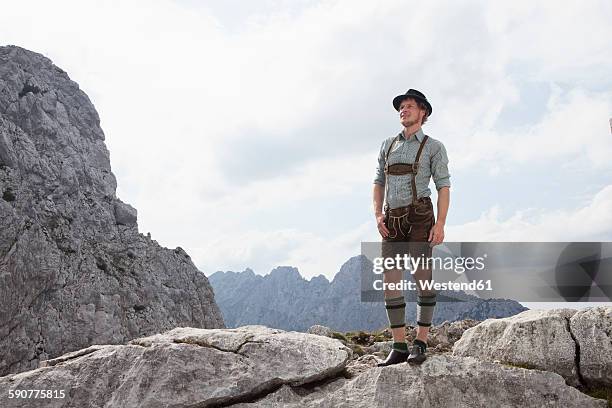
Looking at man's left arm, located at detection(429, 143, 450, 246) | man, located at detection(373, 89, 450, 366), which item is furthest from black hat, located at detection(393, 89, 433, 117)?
man's left arm, located at detection(429, 143, 450, 246)

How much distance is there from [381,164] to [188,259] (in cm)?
9123

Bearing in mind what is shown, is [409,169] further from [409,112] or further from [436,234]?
[436,234]

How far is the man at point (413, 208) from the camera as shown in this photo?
304 inches

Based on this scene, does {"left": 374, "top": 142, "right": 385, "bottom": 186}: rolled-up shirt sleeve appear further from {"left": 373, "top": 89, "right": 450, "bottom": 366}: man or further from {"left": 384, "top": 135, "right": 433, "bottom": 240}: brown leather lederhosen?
{"left": 384, "top": 135, "right": 433, "bottom": 240}: brown leather lederhosen

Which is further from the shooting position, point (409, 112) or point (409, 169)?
point (409, 112)

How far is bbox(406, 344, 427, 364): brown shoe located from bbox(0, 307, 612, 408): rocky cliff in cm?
13

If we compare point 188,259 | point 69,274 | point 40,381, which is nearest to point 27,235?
point 69,274

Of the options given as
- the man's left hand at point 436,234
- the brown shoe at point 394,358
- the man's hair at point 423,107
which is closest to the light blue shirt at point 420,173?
the man's hair at point 423,107

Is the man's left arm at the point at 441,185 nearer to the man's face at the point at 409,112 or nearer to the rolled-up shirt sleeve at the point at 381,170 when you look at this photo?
the man's face at the point at 409,112

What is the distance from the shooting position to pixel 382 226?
8.04 metres

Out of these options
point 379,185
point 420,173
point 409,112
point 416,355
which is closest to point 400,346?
point 416,355

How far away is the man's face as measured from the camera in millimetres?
8070

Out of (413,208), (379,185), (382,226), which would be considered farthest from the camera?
(379,185)

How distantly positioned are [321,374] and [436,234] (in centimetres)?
309
